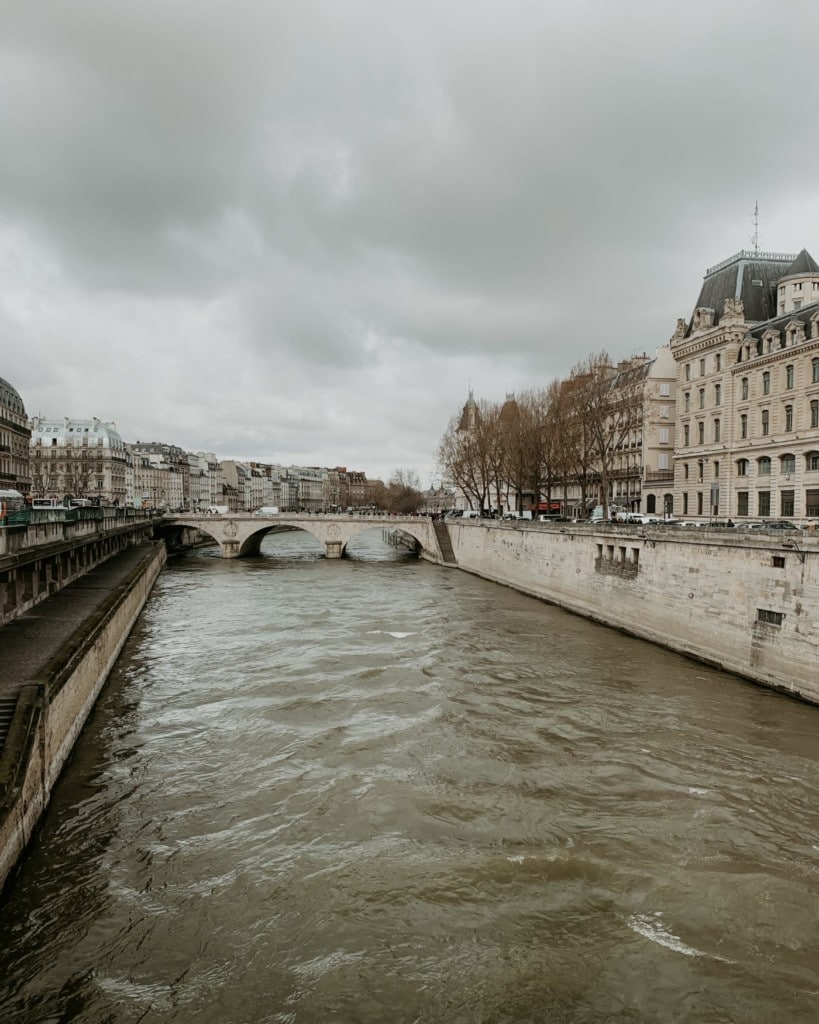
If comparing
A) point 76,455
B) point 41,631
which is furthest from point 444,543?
point 76,455

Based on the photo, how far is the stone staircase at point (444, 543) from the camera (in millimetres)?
53072

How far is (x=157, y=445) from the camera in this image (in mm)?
147500

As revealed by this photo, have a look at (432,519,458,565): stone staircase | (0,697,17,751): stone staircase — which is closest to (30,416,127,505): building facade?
(432,519,458,565): stone staircase

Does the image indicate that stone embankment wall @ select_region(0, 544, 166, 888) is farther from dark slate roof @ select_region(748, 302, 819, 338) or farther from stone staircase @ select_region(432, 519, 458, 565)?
stone staircase @ select_region(432, 519, 458, 565)

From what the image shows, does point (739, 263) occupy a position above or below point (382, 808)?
above

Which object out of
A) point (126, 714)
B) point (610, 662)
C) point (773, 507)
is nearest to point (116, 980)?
point (126, 714)

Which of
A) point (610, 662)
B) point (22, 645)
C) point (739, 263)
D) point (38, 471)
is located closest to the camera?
point (22, 645)

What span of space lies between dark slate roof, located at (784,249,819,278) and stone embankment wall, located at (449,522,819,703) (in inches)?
776

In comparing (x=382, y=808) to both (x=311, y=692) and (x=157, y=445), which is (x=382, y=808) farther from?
(x=157, y=445)

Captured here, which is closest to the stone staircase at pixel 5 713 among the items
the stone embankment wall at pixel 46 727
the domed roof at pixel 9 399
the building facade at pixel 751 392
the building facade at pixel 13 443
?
the stone embankment wall at pixel 46 727

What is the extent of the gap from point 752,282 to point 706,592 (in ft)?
85.6

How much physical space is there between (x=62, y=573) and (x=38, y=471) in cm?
8436

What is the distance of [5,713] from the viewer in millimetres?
10211

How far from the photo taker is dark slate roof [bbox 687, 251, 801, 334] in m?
39.0
